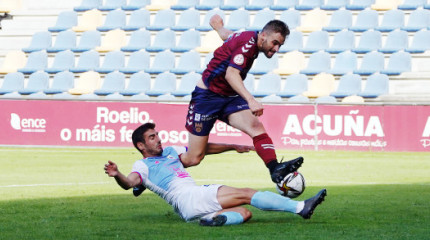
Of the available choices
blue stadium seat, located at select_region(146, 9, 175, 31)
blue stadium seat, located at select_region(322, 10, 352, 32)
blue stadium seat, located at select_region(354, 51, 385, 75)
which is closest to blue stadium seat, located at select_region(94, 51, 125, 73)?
blue stadium seat, located at select_region(146, 9, 175, 31)

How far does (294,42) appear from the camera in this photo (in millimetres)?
23641

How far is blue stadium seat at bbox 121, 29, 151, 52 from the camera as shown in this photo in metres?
25.1

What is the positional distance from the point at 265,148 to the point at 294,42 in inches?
638

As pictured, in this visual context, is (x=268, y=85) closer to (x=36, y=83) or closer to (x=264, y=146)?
(x=36, y=83)

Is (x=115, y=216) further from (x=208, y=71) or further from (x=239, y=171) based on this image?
(x=239, y=171)

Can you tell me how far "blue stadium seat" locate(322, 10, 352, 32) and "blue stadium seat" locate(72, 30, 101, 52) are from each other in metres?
7.18

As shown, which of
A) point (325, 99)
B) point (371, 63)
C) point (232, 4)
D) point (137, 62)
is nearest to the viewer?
point (325, 99)

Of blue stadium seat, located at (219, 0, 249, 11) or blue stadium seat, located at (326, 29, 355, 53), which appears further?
blue stadium seat, located at (219, 0, 249, 11)

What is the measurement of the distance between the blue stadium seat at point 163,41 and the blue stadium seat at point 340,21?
15.1 feet

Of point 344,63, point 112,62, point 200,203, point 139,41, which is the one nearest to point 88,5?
point 139,41

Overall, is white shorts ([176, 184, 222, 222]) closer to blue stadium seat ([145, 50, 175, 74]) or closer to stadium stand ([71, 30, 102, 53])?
blue stadium seat ([145, 50, 175, 74])

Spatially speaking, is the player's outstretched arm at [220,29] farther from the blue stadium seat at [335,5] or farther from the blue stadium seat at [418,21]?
the blue stadium seat at [335,5]

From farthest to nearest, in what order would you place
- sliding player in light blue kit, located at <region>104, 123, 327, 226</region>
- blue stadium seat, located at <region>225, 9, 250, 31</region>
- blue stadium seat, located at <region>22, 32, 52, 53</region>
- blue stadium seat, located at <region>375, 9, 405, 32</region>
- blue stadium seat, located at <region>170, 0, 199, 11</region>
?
blue stadium seat, located at <region>22, 32, 52, 53</region> < blue stadium seat, located at <region>170, 0, 199, 11</region> < blue stadium seat, located at <region>225, 9, 250, 31</region> < blue stadium seat, located at <region>375, 9, 405, 32</region> < sliding player in light blue kit, located at <region>104, 123, 327, 226</region>

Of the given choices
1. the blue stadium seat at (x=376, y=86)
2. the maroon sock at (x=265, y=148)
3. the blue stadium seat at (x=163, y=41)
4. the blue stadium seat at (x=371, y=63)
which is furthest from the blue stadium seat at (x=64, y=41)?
the maroon sock at (x=265, y=148)
